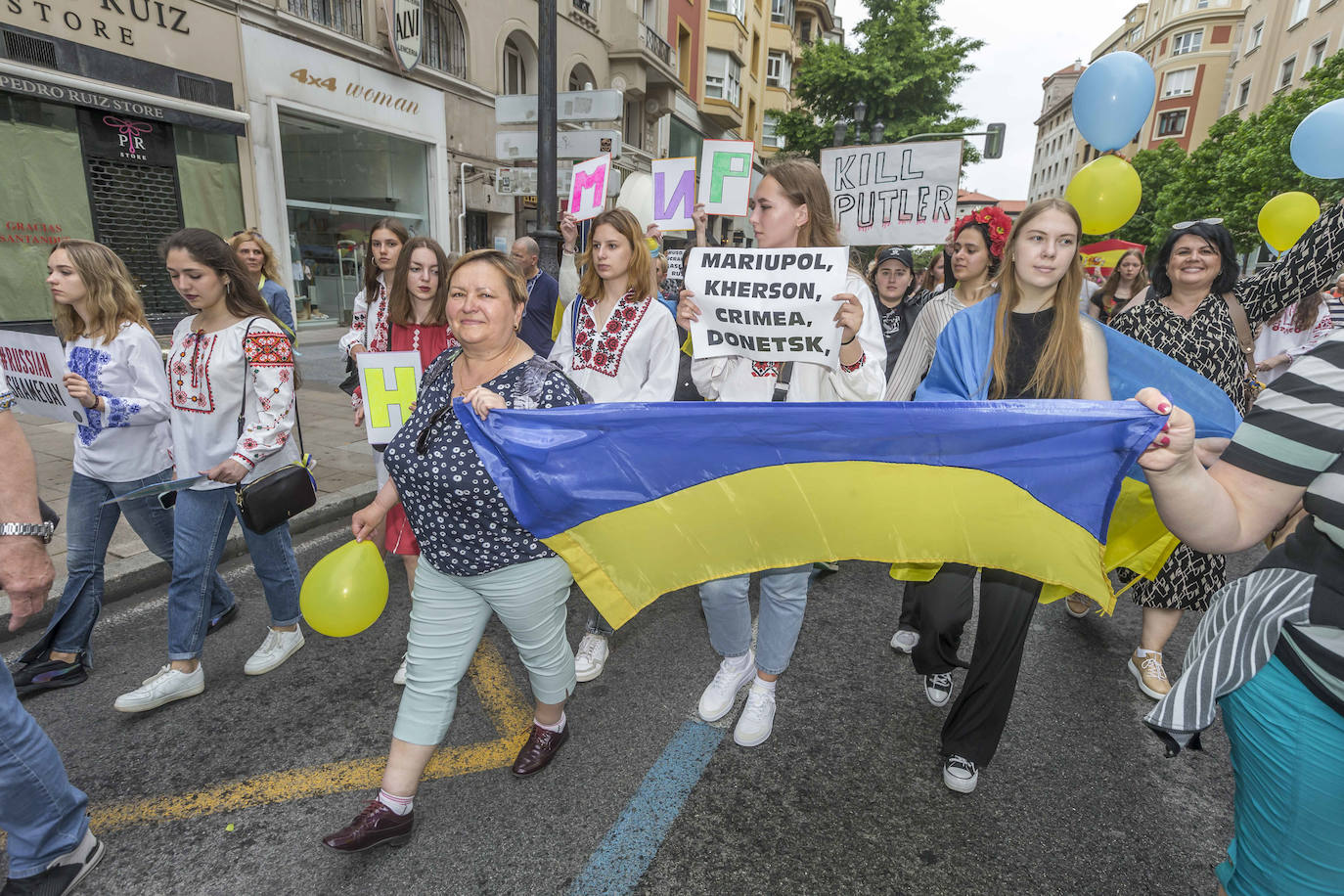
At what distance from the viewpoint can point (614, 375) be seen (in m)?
3.30

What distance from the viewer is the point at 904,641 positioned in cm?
366

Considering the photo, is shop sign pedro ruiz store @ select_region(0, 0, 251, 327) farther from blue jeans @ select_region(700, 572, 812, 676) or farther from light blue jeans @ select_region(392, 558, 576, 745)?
blue jeans @ select_region(700, 572, 812, 676)

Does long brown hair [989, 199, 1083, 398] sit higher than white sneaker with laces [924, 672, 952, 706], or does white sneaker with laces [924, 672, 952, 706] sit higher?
long brown hair [989, 199, 1083, 398]

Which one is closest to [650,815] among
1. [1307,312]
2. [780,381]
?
[780,381]

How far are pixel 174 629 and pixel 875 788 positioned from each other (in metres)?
2.99

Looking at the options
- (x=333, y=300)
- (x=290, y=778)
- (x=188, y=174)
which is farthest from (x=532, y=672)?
(x=333, y=300)

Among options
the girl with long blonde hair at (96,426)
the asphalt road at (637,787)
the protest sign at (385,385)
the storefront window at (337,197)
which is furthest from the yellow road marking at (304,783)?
the storefront window at (337,197)

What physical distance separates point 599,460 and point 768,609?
1.07m

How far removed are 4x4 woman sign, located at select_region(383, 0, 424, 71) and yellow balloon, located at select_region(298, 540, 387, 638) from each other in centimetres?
1448

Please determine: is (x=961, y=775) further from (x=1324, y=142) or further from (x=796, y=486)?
(x=1324, y=142)

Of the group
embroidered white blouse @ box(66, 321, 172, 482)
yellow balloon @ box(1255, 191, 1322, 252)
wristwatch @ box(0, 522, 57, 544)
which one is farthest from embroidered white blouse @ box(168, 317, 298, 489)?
yellow balloon @ box(1255, 191, 1322, 252)

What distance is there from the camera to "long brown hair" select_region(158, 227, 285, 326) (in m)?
2.86

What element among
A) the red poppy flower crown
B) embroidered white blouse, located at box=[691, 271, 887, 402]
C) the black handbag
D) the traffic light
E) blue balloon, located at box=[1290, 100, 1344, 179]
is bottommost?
the black handbag

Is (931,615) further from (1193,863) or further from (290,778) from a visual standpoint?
(290,778)
